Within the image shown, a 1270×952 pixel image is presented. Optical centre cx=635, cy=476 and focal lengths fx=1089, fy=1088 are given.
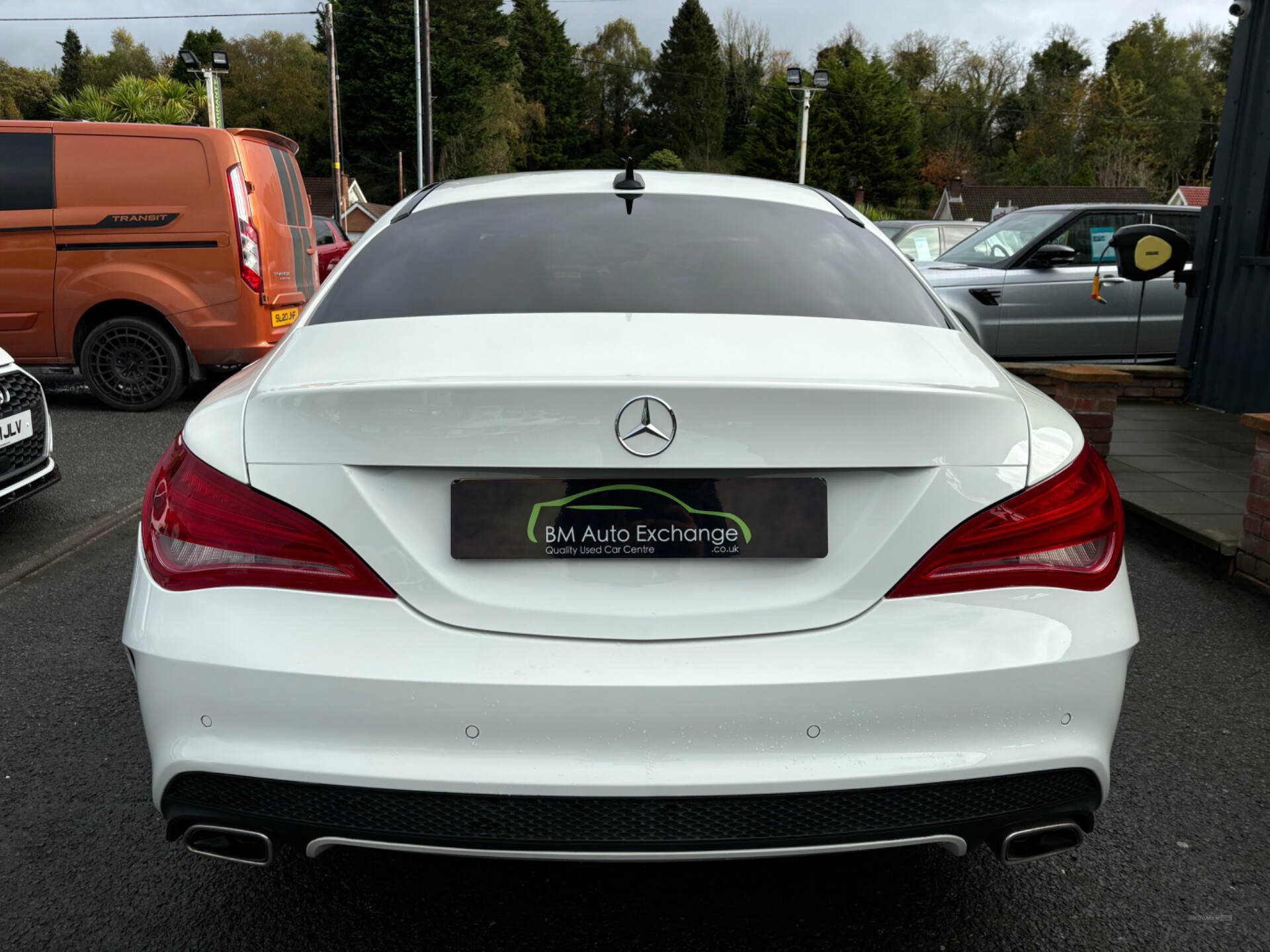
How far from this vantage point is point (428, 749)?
5.65 ft

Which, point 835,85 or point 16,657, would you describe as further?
point 835,85

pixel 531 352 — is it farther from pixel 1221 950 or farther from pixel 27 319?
pixel 27 319

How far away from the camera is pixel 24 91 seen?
248 feet

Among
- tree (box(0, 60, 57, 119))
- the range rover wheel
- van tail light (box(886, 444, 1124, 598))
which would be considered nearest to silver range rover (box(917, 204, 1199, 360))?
the range rover wheel

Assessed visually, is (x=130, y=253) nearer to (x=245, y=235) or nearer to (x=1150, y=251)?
(x=245, y=235)

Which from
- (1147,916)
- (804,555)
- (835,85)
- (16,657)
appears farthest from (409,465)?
(835,85)

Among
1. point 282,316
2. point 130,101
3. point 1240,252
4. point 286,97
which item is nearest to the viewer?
point 1240,252

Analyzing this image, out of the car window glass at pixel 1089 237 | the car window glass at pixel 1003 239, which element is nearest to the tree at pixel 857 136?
the car window glass at pixel 1003 239

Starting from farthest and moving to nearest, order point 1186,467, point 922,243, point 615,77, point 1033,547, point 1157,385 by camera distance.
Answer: point 615,77
point 922,243
point 1157,385
point 1186,467
point 1033,547

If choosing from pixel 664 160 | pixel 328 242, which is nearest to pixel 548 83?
pixel 664 160

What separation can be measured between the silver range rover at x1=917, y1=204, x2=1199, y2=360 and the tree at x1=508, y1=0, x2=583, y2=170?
7550 cm

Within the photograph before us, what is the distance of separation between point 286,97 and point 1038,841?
82016mm

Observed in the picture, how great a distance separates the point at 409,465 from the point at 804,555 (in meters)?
0.66

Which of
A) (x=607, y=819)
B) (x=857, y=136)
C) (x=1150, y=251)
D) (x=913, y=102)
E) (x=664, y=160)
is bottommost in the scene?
(x=607, y=819)
